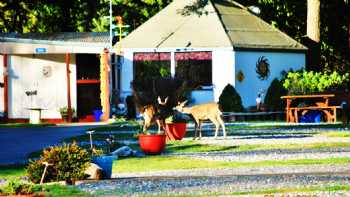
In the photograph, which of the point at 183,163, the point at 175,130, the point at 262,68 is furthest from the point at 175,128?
the point at 262,68

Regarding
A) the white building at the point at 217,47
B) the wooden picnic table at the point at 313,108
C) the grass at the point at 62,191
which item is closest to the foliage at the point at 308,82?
the white building at the point at 217,47

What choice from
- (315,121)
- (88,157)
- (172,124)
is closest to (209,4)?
(315,121)

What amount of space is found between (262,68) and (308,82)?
9.52 feet

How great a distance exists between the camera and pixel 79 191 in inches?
581

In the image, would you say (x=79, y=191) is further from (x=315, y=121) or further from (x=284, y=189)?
(x=315, y=121)

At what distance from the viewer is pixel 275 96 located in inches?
Result: 1629

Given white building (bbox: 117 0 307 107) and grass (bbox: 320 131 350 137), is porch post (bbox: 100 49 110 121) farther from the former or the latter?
grass (bbox: 320 131 350 137)

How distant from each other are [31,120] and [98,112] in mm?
2600

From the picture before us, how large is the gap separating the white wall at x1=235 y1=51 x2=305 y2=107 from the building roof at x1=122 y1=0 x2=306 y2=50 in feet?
1.14

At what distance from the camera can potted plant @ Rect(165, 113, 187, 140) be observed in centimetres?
2653

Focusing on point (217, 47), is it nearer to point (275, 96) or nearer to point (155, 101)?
point (275, 96)

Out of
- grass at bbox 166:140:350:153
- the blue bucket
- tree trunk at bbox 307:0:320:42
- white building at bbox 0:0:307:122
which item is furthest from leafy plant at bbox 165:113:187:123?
tree trunk at bbox 307:0:320:42

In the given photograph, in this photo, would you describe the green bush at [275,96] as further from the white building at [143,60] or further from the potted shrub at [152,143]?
the potted shrub at [152,143]

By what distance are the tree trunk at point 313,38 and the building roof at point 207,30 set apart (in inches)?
47.3
